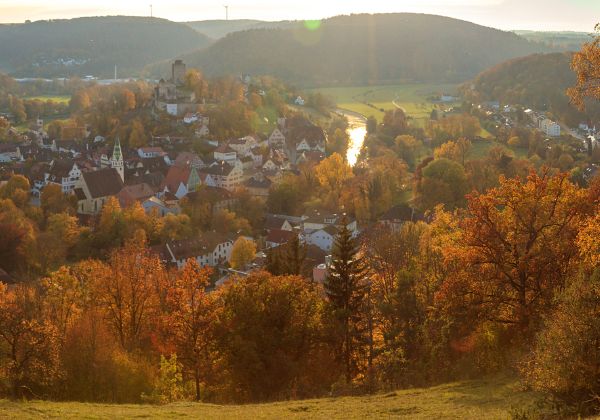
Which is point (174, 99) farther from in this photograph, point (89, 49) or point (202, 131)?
point (89, 49)

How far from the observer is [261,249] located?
4562 cm

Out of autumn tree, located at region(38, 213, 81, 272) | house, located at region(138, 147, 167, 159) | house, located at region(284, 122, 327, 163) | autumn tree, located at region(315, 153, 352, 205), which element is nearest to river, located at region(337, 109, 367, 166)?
house, located at region(284, 122, 327, 163)

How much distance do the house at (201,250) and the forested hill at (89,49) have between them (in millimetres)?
135316

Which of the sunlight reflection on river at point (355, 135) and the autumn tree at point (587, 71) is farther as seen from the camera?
the sunlight reflection on river at point (355, 135)

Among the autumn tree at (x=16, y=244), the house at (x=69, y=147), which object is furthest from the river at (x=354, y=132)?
the autumn tree at (x=16, y=244)

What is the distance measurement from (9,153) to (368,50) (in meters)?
92.0

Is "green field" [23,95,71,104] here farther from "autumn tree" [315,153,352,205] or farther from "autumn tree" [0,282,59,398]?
"autumn tree" [0,282,59,398]

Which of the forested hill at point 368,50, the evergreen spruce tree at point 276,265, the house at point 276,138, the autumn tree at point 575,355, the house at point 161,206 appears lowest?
the house at point 161,206

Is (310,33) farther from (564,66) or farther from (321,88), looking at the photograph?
(564,66)

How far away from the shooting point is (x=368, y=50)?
150000 mm

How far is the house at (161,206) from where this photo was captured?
2085 inches

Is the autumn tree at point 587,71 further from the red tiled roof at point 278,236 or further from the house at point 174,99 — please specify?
the house at point 174,99

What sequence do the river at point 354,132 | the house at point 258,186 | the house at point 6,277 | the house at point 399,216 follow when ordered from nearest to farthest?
the house at point 6,277, the house at point 399,216, the house at point 258,186, the river at point 354,132

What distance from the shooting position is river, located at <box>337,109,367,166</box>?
73.9 metres
